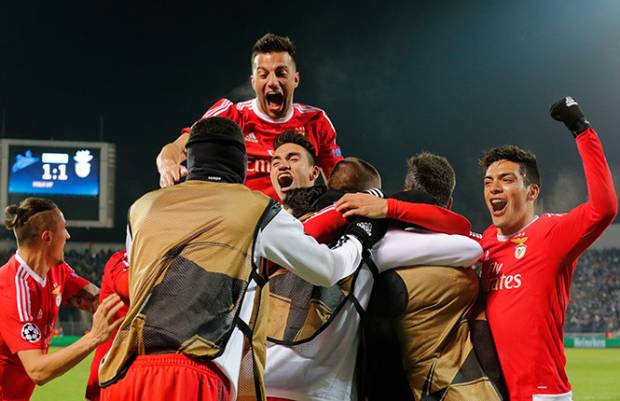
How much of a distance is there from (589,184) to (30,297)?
156 inches

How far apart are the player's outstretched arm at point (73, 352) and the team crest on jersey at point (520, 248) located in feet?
7.08

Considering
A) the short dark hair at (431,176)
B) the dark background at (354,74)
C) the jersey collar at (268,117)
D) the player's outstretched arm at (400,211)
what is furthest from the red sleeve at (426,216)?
the dark background at (354,74)

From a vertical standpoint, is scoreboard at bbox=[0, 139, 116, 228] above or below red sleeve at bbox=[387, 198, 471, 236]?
above

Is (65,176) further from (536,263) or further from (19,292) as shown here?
(536,263)

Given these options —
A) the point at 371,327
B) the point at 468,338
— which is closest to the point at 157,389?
the point at 371,327

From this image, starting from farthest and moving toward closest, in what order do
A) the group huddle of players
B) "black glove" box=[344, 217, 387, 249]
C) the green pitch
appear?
the green pitch, "black glove" box=[344, 217, 387, 249], the group huddle of players

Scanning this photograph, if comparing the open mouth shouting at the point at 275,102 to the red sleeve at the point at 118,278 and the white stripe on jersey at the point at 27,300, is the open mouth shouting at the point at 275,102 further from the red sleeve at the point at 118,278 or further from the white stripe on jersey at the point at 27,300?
the white stripe on jersey at the point at 27,300

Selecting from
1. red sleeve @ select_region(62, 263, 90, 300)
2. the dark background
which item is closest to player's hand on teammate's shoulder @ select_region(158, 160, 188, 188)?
red sleeve @ select_region(62, 263, 90, 300)

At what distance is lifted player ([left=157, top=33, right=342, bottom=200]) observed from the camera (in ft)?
18.8

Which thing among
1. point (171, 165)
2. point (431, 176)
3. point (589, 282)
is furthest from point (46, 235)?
point (589, 282)

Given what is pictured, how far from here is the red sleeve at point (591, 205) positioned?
12.9 ft

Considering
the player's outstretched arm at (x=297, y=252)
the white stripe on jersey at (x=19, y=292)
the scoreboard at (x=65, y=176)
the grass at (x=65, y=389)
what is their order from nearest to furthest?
the player's outstretched arm at (x=297, y=252) → the white stripe on jersey at (x=19, y=292) → the grass at (x=65, y=389) → the scoreboard at (x=65, y=176)

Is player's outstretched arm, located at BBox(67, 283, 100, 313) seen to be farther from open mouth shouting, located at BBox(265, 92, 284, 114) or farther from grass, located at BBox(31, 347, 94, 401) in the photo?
grass, located at BBox(31, 347, 94, 401)

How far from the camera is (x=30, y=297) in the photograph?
5555mm
